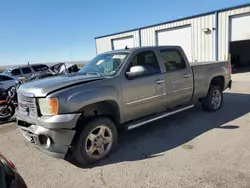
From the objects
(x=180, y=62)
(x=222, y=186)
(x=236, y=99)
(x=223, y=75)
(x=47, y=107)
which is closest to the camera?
(x=222, y=186)

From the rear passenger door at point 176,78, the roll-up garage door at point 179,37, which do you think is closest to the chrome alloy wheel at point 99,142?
the rear passenger door at point 176,78

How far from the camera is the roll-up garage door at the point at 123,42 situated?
70.2ft

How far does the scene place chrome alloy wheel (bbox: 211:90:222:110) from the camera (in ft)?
21.8

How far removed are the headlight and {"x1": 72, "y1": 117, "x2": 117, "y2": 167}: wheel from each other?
59 cm

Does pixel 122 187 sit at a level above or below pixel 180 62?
below

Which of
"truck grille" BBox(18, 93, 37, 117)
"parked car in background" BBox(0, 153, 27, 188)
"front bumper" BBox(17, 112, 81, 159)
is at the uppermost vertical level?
"truck grille" BBox(18, 93, 37, 117)

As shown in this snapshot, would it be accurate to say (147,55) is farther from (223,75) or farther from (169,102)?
(223,75)

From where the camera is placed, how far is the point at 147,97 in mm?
4742

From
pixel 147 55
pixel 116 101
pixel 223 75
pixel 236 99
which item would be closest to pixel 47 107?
pixel 116 101

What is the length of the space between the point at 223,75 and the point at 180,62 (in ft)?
6.61

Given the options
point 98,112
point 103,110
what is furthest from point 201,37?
point 98,112

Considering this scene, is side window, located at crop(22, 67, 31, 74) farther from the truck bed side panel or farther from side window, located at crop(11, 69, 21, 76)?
the truck bed side panel

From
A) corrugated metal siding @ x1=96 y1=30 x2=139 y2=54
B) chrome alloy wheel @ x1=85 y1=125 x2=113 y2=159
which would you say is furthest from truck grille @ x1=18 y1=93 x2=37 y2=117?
corrugated metal siding @ x1=96 y1=30 x2=139 y2=54

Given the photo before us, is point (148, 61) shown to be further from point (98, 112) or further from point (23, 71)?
point (23, 71)
